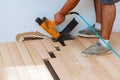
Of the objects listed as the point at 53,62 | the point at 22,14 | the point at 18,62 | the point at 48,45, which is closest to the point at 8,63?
the point at 18,62

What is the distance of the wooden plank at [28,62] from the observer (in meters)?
2.05

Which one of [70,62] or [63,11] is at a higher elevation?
[63,11]

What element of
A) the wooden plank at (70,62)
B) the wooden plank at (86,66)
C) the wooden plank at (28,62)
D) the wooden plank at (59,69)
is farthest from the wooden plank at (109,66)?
the wooden plank at (28,62)

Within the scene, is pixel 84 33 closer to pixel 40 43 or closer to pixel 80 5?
pixel 80 5

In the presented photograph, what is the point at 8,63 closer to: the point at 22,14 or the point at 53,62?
the point at 53,62

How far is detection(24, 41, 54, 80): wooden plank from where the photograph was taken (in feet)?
6.72

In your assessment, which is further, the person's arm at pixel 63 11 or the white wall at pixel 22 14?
the white wall at pixel 22 14

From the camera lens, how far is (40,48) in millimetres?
2518

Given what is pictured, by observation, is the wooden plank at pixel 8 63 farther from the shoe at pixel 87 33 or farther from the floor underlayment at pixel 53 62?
the shoe at pixel 87 33

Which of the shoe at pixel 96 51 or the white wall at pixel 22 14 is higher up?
the white wall at pixel 22 14

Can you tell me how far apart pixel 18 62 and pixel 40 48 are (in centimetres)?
34

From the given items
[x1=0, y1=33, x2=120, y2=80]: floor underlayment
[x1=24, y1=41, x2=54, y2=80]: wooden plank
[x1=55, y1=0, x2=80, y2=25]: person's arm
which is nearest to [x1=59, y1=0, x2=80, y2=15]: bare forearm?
[x1=55, y1=0, x2=80, y2=25]: person's arm

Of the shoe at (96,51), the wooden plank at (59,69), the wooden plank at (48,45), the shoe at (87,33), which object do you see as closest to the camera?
the wooden plank at (59,69)

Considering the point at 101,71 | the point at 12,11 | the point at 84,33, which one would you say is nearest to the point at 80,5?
the point at 84,33
